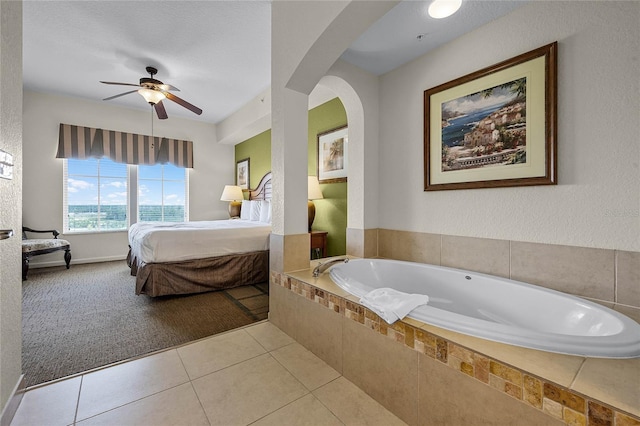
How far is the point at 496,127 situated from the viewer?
1846 mm

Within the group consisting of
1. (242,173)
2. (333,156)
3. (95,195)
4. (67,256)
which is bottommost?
(67,256)

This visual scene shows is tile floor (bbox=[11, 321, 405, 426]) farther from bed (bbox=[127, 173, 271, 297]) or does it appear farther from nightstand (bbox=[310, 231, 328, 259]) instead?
nightstand (bbox=[310, 231, 328, 259])

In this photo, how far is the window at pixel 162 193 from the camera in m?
5.04

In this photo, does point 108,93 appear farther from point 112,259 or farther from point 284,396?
point 284,396

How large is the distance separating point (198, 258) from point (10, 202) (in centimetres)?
190

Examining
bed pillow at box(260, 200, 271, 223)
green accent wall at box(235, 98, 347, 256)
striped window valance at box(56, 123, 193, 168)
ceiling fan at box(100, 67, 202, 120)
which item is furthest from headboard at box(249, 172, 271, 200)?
ceiling fan at box(100, 67, 202, 120)

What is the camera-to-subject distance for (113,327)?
2090mm

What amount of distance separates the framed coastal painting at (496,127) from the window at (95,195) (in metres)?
5.24

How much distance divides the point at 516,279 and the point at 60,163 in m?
6.19

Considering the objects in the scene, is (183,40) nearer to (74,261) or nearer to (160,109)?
(160,109)

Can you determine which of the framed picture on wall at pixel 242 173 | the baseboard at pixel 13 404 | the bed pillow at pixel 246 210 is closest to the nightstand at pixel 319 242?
the bed pillow at pixel 246 210

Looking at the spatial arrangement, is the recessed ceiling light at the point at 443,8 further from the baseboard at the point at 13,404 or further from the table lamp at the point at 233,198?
the table lamp at the point at 233,198

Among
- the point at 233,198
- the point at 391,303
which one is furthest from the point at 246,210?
the point at 391,303

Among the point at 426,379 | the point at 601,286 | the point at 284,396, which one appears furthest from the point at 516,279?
the point at 284,396
